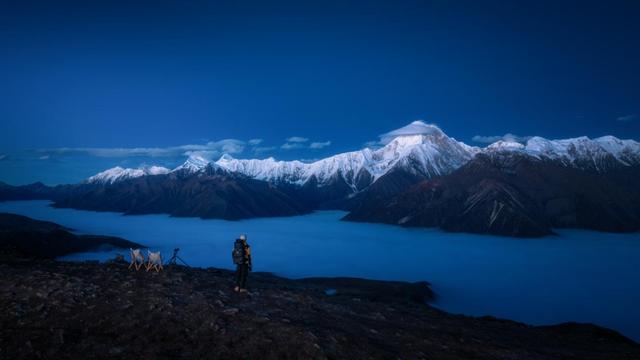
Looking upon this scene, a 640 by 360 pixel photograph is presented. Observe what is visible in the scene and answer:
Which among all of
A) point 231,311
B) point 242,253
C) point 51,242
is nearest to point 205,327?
point 231,311

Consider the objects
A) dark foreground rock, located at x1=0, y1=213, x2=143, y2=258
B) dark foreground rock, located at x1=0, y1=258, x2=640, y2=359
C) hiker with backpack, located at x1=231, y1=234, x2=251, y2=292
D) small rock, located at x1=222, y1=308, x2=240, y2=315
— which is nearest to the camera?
dark foreground rock, located at x1=0, y1=258, x2=640, y2=359

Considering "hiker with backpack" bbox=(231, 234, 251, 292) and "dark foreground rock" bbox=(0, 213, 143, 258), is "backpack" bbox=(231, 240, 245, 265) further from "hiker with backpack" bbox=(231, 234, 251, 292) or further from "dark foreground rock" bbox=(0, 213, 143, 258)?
"dark foreground rock" bbox=(0, 213, 143, 258)

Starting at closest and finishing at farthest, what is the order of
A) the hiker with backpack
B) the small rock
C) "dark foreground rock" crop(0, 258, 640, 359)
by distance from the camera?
"dark foreground rock" crop(0, 258, 640, 359)
the small rock
the hiker with backpack

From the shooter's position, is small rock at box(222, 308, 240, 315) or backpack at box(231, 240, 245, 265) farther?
backpack at box(231, 240, 245, 265)

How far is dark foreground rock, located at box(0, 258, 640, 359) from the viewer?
18.0 m

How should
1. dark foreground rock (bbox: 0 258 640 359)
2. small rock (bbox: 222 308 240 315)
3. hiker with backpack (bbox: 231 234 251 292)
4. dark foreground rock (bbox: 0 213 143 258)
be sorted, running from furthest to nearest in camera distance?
dark foreground rock (bbox: 0 213 143 258) < hiker with backpack (bbox: 231 234 251 292) < small rock (bbox: 222 308 240 315) < dark foreground rock (bbox: 0 258 640 359)

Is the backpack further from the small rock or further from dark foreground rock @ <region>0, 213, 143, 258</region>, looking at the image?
dark foreground rock @ <region>0, 213, 143, 258</region>

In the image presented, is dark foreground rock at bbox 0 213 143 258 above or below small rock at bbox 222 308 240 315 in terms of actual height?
below

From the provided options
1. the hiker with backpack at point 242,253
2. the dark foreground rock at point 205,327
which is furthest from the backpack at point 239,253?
the dark foreground rock at point 205,327

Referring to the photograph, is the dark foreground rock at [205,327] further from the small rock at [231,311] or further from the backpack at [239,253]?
the backpack at [239,253]

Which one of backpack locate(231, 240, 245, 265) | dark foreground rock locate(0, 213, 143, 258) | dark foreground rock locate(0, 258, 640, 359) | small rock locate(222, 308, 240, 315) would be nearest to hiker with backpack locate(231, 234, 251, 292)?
backpack locate(231, 240, 245, 265)

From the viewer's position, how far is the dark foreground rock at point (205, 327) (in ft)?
59.0

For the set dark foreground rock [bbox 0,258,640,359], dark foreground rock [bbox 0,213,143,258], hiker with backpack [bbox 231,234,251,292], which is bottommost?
dark foreground rock [bbox 0,213,143,258]

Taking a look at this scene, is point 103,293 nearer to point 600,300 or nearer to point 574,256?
point 600,300
